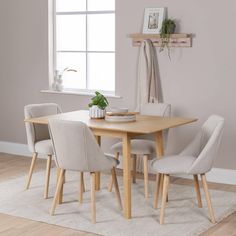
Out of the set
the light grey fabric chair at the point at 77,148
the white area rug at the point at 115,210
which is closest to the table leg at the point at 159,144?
the white area rug at the point at 115,210

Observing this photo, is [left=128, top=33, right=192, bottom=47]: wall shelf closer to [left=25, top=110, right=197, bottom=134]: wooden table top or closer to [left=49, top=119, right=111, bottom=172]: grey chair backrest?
[left=25, top=110, right=197, bottom=134]: wooden table top

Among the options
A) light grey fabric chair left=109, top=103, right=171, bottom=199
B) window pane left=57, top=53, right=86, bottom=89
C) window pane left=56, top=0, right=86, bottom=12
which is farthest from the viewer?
window pane left=57, top=53, right=86, bottom=89

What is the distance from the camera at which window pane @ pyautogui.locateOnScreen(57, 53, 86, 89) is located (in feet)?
21.3

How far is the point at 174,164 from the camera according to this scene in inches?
172

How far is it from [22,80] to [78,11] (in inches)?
41.5

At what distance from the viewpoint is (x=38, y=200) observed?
495 cm

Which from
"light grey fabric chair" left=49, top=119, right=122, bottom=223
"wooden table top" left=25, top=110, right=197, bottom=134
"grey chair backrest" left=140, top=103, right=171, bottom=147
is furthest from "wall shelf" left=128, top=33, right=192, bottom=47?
"light grey fabric chair" left=49, top=119, right=122, bottom=223

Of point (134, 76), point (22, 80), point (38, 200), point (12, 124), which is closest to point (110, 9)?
point (134, 76)

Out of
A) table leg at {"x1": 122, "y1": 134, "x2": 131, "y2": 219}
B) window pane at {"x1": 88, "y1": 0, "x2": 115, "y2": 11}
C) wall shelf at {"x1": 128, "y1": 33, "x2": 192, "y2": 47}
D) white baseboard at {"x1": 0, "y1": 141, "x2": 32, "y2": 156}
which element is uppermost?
window pane at {"x1": 88, "y1": 0, "x2": 115, "y2": 11}

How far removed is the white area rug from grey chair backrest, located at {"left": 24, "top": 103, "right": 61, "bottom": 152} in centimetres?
44

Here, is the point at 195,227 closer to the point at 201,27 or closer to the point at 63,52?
the point at 201,27

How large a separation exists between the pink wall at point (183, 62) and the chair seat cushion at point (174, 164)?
45.0 inches

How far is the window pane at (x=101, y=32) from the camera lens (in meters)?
6.24

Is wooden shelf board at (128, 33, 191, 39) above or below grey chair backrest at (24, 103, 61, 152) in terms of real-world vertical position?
above
